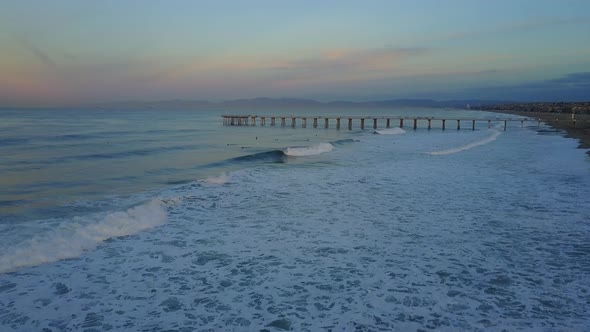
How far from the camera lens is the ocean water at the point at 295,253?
5.53 m

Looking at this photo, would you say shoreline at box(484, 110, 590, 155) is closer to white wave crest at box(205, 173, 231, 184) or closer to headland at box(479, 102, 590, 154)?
headland at box(479, 102, 590, 154)

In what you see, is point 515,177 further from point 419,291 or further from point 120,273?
point 120,273

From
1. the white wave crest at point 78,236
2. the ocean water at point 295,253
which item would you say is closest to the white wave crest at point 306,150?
the ocean water at point 295,253

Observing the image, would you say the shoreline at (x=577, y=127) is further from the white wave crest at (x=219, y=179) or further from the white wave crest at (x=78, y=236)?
the white wave crest at (x=78, y=236)

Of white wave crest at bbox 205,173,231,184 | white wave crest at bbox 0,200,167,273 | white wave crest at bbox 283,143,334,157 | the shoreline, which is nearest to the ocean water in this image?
white wave crest at bbox 0,200,167,273

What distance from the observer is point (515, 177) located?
55.1 ft

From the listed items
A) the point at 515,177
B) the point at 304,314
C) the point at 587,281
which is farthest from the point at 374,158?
the point at 304,314

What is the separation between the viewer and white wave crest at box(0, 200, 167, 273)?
7520 mm

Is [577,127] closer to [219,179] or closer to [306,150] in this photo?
[306,150]

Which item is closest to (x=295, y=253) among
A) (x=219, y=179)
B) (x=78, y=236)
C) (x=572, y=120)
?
(x=78, y=236)

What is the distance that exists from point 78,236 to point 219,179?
804 centimetres

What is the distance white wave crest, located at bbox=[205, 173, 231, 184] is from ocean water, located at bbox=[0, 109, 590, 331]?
18.1 inches

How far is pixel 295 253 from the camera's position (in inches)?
313

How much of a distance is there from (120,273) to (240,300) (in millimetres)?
2446
